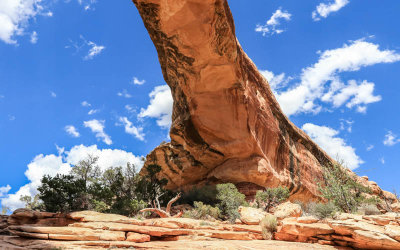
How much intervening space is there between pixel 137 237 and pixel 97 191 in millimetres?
10245

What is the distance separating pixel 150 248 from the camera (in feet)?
23.1

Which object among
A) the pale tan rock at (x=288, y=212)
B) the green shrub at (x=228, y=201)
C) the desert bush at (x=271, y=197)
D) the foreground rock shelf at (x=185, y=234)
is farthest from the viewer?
the desert bush at (x=271, y=197)

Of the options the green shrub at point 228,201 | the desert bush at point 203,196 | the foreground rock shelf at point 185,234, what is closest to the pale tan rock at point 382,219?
the foreground rock shelf at point 185,234

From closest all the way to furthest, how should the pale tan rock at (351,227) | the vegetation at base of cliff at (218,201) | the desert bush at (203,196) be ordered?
the pale tan rock at (351,227), the vegetation at base of cliff at (218,201), the desert bush at (203,196)

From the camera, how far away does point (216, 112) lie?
2017 centimetres

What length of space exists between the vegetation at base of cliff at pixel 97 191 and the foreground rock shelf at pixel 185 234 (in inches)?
201

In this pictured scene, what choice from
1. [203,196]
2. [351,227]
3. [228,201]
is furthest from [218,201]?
[351,227]

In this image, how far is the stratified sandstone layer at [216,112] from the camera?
53.3 ft

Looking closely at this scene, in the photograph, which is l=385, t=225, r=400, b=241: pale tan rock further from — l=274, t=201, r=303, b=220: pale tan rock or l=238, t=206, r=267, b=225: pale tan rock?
l=274, t=201, r=303, b=220: pale tan rock

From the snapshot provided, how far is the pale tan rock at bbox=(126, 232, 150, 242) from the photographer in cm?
771

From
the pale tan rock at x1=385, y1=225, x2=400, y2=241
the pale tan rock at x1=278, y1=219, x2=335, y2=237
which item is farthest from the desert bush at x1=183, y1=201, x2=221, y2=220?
the pale tan rock at x1=385, y1=225, x2=400, y2=241

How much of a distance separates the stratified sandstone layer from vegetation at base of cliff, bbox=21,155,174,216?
4184 mm

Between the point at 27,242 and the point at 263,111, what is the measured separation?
18.6m

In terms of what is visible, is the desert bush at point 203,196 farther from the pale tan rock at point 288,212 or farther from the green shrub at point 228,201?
the pale tan rock at point 288,212
